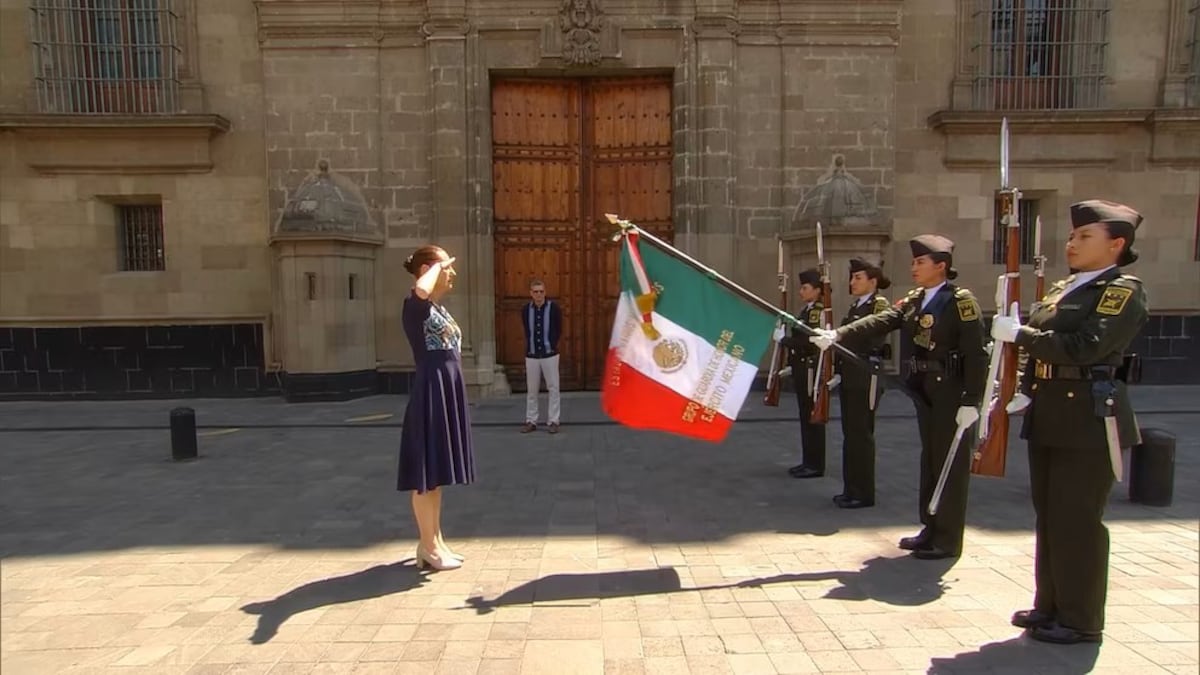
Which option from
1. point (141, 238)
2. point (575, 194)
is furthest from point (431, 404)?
point (141, 238)

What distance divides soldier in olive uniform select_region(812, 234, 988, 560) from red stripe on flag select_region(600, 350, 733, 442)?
0.92 metres

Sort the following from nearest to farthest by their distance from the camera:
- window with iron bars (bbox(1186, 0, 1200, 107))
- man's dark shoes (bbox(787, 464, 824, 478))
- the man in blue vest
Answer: man's dark shoes (bbox(787, 464, 824, 478)) → the man in blue vest → window with iron bars (bbox(1186, 0, 1200, 107))

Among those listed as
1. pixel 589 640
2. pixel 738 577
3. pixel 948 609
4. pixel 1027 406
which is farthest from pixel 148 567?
pixel 1027 406

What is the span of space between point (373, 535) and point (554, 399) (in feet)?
13.3

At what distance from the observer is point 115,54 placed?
481 inches

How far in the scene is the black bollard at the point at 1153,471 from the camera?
570 centimetres

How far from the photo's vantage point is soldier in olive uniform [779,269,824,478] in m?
6.71

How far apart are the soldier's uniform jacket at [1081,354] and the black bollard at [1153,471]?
3132 mm

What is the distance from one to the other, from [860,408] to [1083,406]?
97.2 inches

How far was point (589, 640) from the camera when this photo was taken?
3.53 meters

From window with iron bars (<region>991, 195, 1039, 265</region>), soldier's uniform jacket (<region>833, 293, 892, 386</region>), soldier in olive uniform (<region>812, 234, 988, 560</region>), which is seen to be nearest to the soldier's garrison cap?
soldier in olive uniform (<region>812, 234, 988, 560</region>)

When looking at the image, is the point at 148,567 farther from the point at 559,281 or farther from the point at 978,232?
the point at 978,232

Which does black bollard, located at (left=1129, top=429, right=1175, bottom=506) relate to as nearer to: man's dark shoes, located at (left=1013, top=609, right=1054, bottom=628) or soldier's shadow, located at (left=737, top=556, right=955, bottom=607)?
soldier's shadow, located at (left=737, top=556, right=955, bottom=607)

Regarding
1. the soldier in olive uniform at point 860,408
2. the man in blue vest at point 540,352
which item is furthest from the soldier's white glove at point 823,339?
the man in blue vest at point 540,352
